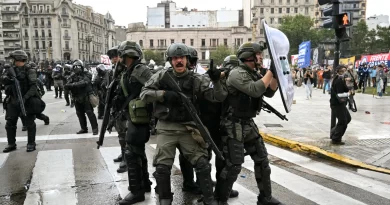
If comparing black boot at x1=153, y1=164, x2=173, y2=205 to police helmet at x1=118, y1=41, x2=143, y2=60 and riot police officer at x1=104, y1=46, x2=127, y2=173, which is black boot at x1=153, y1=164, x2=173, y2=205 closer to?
riot police officer at x1=104, y1=46, x2=127, y2=173

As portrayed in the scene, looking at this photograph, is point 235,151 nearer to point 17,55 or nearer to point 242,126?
point 242,126

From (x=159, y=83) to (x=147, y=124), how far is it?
2.34 feet

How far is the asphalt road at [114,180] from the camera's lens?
469 cm

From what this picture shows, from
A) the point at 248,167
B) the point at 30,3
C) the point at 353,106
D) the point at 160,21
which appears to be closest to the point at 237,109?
the point at 248,167

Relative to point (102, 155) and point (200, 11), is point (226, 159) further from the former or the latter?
point (200, 11)

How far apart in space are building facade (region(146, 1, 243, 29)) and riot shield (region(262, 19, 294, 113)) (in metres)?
114

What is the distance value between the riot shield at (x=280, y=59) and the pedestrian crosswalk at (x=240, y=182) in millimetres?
1543

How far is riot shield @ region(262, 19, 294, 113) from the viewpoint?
12.0 ft

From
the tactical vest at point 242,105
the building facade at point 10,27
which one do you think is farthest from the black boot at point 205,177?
the building facade at point 10,27

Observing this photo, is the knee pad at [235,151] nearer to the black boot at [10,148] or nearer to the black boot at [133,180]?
the black boot at [133,180]

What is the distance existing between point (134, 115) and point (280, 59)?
71.2 inches

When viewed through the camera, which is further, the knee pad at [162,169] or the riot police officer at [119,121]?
the riot police officer at [119,121]

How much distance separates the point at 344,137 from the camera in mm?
8438

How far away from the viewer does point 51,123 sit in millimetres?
11289
